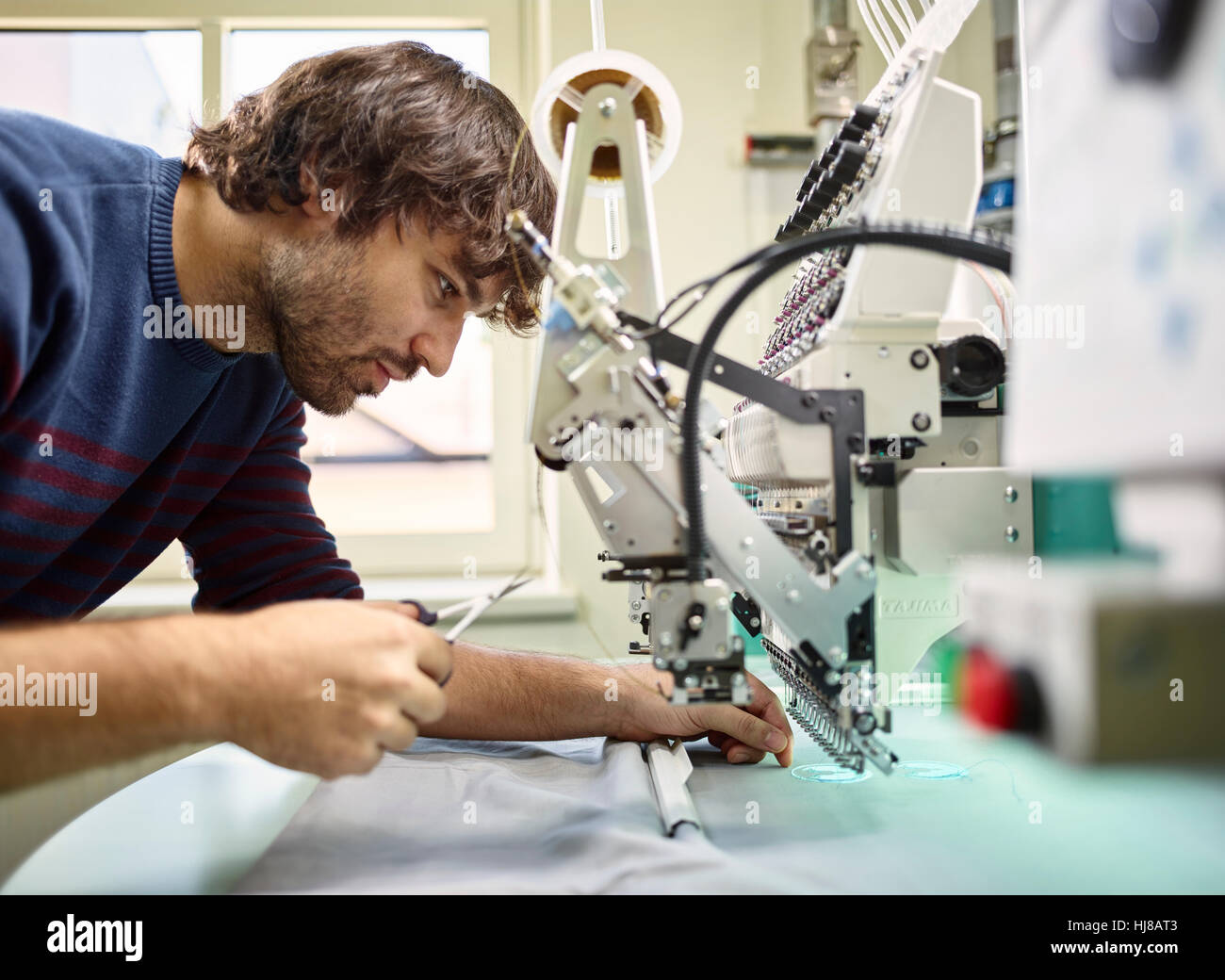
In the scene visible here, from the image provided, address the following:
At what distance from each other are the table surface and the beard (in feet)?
1.80

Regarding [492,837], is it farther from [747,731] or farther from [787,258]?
[787,258]

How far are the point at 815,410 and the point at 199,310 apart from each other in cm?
86

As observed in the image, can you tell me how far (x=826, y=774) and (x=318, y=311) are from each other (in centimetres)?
89

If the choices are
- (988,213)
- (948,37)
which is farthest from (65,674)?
(988,213)

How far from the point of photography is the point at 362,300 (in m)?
Result: 1.15

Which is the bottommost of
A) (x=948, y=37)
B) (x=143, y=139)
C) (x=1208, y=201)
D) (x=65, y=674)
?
(x=65, y=674)

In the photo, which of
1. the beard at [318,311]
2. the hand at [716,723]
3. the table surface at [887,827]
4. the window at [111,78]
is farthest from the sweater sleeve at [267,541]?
the window at [111,78]

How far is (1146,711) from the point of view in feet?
1.55

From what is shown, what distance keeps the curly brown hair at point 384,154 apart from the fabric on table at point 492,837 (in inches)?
24.7

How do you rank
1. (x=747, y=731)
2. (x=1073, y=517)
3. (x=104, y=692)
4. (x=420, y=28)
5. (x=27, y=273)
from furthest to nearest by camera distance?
(x=420, y=28), (x=747, y=731), (x=27, y=273), (x=1073, y=517), (x=104, y=692)

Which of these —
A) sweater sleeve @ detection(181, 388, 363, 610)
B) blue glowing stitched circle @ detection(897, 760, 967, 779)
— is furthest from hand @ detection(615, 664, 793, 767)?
sweater sleeve @ detection(181, 388, 363, 610)

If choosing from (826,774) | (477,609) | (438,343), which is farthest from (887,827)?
(438,343)

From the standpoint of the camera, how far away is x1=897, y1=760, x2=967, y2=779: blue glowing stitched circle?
0.94m
